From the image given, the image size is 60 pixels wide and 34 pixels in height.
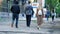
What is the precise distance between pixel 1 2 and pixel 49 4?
5345 millimetres

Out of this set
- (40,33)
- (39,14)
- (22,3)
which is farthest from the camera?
(22,3)

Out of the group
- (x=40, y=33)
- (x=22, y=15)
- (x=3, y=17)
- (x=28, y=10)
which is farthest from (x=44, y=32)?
(x=22, y=15)

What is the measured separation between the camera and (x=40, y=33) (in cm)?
1352

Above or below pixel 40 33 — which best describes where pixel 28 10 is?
above

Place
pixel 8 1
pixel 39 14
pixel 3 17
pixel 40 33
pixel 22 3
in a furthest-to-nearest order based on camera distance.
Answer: pixel 22 3
pixel 8 1
pixel 3 17
pixel 39 14
pixel 40 33

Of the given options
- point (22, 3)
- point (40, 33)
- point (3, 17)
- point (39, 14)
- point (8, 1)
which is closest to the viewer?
point (40, 33)

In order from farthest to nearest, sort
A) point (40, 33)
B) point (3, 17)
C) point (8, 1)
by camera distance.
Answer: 1. point (8, 1)
2. point (3, 17)
3. point (40, 33)

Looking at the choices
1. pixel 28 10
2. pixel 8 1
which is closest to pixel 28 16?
pixel 28 10

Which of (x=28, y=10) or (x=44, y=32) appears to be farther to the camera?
(x=28, y=10)

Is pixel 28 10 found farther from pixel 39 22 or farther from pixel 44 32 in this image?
pixel 44 32

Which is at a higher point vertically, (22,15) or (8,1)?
(8,1)

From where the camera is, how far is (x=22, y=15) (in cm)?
2475

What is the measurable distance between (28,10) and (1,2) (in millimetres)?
9860

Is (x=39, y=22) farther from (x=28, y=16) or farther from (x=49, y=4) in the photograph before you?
(x=49, y=4)
